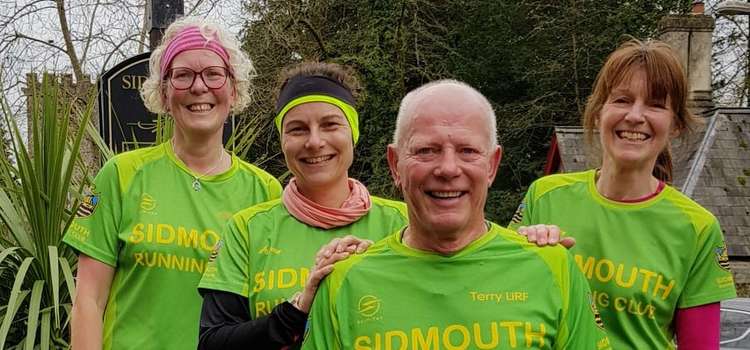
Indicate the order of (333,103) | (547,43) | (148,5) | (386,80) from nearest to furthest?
(333,103), (148,5), (386,80), (547,43)

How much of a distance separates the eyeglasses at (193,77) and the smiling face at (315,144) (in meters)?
0.43

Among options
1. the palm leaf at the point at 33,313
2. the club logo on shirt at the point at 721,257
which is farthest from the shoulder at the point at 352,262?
the palm leaf at the point at 33,313

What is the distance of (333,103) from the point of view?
251cm

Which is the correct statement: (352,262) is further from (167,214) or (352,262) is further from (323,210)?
(167,214)

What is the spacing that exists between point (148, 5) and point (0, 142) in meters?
1.44

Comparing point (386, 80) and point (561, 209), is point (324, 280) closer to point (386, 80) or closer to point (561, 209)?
point (561, 209)

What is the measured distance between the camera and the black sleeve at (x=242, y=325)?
2.12 metres

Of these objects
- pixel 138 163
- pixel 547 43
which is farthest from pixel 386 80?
pixel 138 163

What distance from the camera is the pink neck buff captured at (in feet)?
8.04

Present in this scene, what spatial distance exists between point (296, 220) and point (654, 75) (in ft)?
4.05

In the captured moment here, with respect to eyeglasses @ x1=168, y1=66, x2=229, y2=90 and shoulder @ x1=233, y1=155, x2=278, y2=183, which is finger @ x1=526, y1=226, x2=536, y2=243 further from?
eyeglasses @ x1=168, y1=66, x2=229, y2=90

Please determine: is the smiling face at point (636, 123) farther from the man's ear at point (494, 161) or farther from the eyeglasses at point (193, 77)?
the eyeglasses at point (193, 77)

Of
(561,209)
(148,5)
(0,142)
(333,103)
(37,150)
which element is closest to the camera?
(333,103)

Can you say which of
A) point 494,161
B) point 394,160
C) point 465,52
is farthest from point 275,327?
point 465,52
